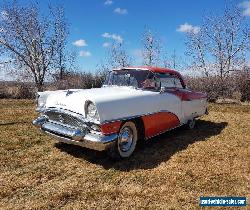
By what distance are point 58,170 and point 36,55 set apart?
15.5 meters

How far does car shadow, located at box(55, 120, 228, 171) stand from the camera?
5.15 m

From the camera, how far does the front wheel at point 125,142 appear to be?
5127mm

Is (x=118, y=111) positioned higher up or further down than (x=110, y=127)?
higher up

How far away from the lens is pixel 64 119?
17.1 ft

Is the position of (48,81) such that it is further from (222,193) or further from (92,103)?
(222,193)

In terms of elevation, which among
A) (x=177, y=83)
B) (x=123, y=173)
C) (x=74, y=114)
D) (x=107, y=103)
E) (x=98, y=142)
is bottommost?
(x=123, y=173)

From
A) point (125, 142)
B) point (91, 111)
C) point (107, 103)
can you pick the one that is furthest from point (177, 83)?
point (91, 111)

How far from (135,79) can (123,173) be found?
7.82 feet

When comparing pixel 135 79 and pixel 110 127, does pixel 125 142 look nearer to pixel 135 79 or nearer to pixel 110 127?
pixel 110 127

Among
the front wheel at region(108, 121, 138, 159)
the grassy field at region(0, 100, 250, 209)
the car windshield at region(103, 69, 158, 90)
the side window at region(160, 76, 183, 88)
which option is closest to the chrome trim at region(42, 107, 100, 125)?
the front wheel at region(108, 121, 138, 159)

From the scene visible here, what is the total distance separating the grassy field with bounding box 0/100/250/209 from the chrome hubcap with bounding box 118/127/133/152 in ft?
0.78

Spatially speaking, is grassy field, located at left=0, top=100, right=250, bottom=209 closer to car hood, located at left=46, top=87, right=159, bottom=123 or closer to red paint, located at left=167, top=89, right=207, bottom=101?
car hood, located at left=46, top=87, right=159, bottom=123

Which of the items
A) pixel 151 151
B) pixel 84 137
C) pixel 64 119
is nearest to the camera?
pixel 84 137

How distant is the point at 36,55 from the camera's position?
1906 cm
